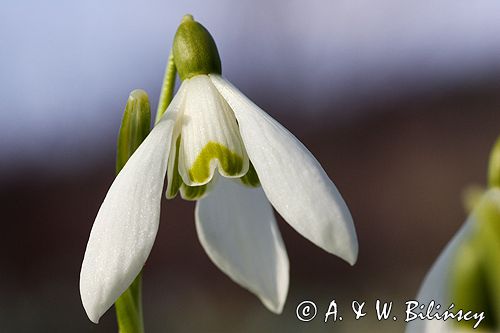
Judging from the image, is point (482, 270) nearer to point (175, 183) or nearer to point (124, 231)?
point (124, 231)

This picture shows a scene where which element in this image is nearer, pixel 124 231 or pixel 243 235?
pixel 124 231

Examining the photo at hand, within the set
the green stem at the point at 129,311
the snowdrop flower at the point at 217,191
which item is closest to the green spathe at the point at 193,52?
the snowdrop flower at the point at 217,191

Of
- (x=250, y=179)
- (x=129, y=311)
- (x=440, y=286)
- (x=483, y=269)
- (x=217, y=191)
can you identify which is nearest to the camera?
(x=483, y=269)

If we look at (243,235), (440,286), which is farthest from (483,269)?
(243,235)

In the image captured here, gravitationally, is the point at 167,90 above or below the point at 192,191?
above

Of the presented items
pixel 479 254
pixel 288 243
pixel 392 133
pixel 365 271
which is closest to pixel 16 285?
pixel 288 243

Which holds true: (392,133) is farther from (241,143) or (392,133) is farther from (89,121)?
(241,143)

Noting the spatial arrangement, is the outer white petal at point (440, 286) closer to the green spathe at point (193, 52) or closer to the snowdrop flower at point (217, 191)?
the snowdrop flower at point (217, 191)
